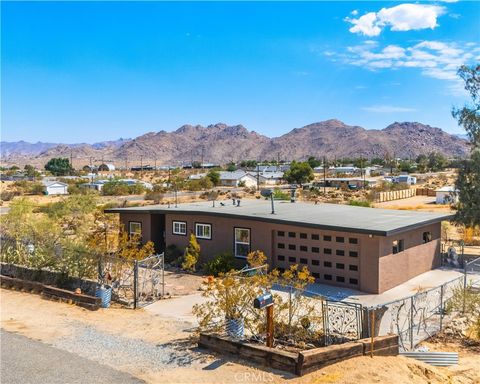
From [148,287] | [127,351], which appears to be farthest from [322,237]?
[127,351]

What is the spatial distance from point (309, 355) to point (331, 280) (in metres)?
8.50

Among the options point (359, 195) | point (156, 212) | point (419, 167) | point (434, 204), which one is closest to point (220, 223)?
point (156, 212)

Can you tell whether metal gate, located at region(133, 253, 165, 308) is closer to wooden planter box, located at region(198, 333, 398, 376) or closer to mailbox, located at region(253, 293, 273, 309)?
wooden planter box, located at region(198, 333, 398, 376)

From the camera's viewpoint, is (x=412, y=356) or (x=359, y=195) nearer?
(x=412, y=356)

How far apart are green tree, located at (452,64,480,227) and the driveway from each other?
2047 centimetres

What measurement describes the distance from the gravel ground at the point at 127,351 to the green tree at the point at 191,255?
25.3 ft

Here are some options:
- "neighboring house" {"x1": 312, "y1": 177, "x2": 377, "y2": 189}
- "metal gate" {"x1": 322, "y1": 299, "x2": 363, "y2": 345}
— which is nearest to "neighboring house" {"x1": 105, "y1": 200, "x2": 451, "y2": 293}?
"metal gate" {"x1": 322, "y1": 299, "x2": 363, "y2": 345}

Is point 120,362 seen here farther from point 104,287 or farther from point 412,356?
point 412,356

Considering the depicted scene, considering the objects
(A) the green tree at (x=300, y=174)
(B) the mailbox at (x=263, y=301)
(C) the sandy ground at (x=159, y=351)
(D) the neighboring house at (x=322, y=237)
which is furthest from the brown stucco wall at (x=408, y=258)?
(A) the green tree at (x=300, y=174)

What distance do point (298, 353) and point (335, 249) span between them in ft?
27.7

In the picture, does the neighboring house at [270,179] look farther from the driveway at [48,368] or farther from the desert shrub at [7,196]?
the driveway at [48,368]

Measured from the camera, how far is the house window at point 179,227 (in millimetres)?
21969

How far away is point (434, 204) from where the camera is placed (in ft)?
175

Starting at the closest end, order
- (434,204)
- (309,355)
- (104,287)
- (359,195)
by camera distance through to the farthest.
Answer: (309,355), (104,287), (434,204), (359,195)
